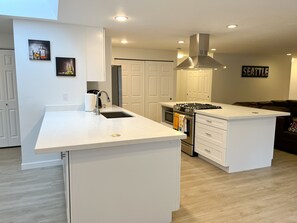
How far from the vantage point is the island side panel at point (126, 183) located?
1819 mm

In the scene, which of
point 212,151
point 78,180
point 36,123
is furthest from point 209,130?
point 36,123

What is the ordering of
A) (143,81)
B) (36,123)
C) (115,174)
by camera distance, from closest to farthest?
1. (115,174)
2. (36,123)
3. (143,81)

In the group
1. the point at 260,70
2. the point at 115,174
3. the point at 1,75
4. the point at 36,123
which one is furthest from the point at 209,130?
the point at 260,70

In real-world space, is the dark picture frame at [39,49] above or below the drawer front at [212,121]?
above

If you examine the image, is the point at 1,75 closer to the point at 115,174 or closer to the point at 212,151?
the point at 115,174

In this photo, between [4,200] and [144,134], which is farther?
[4,200]

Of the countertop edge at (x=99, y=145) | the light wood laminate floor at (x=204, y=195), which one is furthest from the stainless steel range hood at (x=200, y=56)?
the countertop edge at (x=99, y=145)

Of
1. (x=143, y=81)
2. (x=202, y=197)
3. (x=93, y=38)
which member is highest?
(x=93, y=38)

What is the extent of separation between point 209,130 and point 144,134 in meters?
1.92

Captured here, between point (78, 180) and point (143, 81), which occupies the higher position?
point (143, 81)

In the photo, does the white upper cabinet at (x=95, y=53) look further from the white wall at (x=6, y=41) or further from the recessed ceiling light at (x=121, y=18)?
the white wall at (x=6, y=41)

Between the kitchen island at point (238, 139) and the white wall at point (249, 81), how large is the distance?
3257mm

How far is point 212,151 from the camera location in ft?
11.9

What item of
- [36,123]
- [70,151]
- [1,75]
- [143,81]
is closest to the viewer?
[70,151]
